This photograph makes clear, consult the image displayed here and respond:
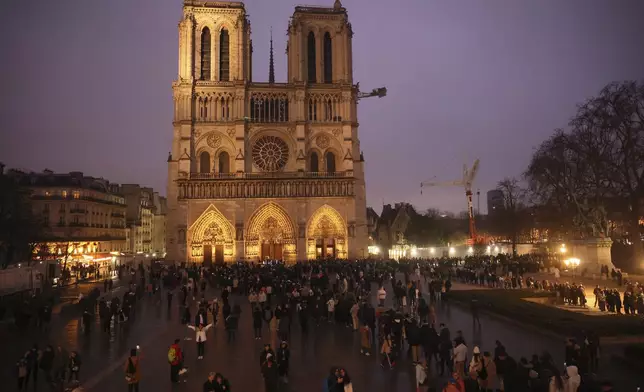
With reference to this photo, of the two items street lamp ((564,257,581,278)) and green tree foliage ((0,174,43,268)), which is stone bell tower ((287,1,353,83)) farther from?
green tree foliage ((0,174,43,268))

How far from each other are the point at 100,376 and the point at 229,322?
4271mm

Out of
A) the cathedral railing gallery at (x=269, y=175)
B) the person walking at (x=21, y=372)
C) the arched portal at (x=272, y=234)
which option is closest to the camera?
the person walking at (x=21, y=372)

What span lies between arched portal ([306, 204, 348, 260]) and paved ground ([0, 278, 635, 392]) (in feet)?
107

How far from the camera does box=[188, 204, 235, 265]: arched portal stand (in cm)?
5103

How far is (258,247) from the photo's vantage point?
52.1 metres

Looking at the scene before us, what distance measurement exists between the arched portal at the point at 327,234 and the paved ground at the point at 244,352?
107 feet

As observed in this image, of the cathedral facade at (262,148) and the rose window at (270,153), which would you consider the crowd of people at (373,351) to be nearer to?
the cathedral facade at (262,148)

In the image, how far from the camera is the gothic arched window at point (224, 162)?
54219 millimetres

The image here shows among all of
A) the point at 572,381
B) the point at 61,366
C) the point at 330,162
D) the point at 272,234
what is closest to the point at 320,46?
the point at 330,162

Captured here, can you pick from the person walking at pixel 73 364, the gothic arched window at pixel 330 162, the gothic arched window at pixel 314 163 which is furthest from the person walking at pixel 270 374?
the gothic arched window at pixel 330 162

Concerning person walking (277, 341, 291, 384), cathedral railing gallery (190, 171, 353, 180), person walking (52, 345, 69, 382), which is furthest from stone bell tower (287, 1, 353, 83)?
person walking (52, 345, 69, 382)

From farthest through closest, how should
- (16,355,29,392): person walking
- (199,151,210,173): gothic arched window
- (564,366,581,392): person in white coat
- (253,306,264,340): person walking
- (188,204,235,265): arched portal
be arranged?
1. (199,151,210,173): gothic arched window
2. (188,204,235,265): arched portal
3. (253,306,264,340): person walking
4. (16,355,29,392): person walking
5. (564,366,581,392): person in white coat

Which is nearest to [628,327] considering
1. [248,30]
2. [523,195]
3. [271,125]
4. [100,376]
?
[100,376]

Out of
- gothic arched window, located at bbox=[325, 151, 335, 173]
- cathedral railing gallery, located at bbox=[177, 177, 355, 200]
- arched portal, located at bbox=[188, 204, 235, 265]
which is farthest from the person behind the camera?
gothic arched window, located at bbox=[325, 151, 335, 173]
